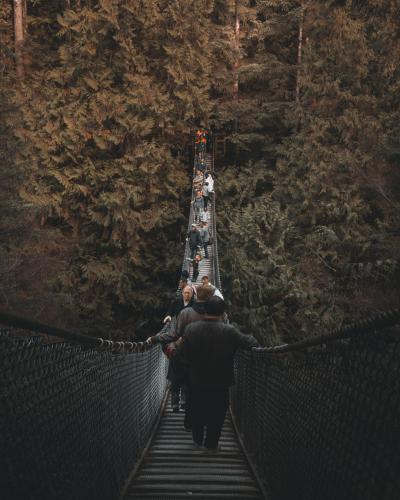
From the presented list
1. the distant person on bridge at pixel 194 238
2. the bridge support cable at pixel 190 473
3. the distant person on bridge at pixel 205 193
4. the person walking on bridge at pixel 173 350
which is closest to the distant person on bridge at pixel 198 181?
the distant person on bridge at pixel 205 193

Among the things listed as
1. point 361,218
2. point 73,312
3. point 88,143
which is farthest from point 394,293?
point 88,143

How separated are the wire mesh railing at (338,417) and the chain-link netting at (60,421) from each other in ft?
2.90

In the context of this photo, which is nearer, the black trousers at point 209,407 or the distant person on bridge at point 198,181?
the black trousers at point 209,407

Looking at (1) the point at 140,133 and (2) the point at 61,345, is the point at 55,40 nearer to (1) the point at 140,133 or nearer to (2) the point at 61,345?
(1) the point at 140,133

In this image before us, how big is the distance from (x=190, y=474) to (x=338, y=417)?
179 centimetres

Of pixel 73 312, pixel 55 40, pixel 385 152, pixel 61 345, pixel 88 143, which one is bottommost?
pixel 73 312

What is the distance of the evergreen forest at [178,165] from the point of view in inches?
506

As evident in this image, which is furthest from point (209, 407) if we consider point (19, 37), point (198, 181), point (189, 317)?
point (19, 37)

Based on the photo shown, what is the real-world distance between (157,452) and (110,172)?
50.0 ft

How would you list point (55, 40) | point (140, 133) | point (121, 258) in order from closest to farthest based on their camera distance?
point (121, 258) < point (140, 133) < point (55, 40)

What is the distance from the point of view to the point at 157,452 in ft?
13.1

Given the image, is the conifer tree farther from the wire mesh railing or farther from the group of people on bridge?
the wire mesh railing

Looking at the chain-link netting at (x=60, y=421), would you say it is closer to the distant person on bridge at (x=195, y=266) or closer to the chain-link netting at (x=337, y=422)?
the chain-link netting at (x=337, y=422)

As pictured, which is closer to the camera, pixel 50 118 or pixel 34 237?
pixel 34 237
